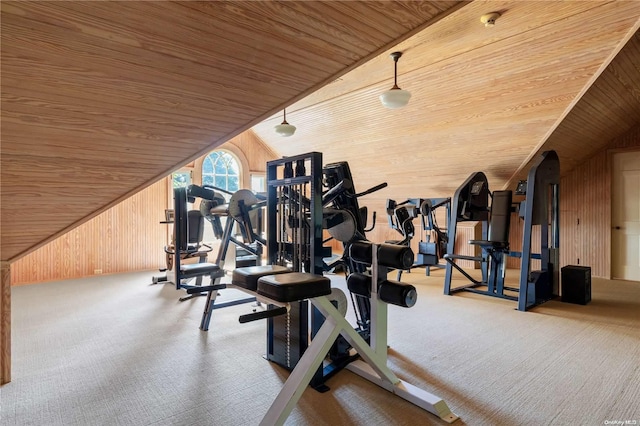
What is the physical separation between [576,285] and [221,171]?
258 inches

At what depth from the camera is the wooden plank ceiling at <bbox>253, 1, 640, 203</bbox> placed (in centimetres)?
321

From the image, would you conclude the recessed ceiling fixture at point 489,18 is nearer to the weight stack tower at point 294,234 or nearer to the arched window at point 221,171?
the weight stack tower at point 294,234

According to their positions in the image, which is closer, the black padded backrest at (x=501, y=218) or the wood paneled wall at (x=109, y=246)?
the black padded backrest at (x=501, y=218)

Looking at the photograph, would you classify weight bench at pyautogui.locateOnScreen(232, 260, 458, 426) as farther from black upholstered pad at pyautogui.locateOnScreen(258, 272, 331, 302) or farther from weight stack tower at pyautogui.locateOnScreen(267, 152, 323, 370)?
weight stack tower at pyautogui.locateOnScreen(267, 152, 323, 370)

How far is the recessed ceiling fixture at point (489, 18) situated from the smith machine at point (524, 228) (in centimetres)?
185

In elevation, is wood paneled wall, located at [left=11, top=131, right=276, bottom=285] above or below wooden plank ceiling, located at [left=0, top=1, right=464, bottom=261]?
below

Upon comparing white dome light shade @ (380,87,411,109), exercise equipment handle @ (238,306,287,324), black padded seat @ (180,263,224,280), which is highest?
white dome light shade @ (380,87,411,109)

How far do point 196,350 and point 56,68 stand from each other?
86.3 inches

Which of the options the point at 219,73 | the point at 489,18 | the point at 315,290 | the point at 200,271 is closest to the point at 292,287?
the point at 315,290

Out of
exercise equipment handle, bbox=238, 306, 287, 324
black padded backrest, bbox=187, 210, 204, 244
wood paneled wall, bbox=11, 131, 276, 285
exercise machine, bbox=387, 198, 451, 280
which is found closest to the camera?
exercise equipment handle, bbox=238, 306, 287, 324

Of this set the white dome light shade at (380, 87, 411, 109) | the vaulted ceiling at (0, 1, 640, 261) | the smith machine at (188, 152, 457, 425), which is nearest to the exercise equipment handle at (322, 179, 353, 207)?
the smith machine at (188, 152, 457, 425)

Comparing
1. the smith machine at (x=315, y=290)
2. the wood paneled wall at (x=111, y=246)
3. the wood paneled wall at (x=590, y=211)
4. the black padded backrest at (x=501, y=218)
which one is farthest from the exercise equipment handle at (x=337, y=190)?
the wood paneled wall at (x=111, y=246)

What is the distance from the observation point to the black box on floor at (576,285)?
4.14m

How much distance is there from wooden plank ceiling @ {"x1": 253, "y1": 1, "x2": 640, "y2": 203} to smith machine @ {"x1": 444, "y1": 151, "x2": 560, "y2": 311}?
0.65 metres
